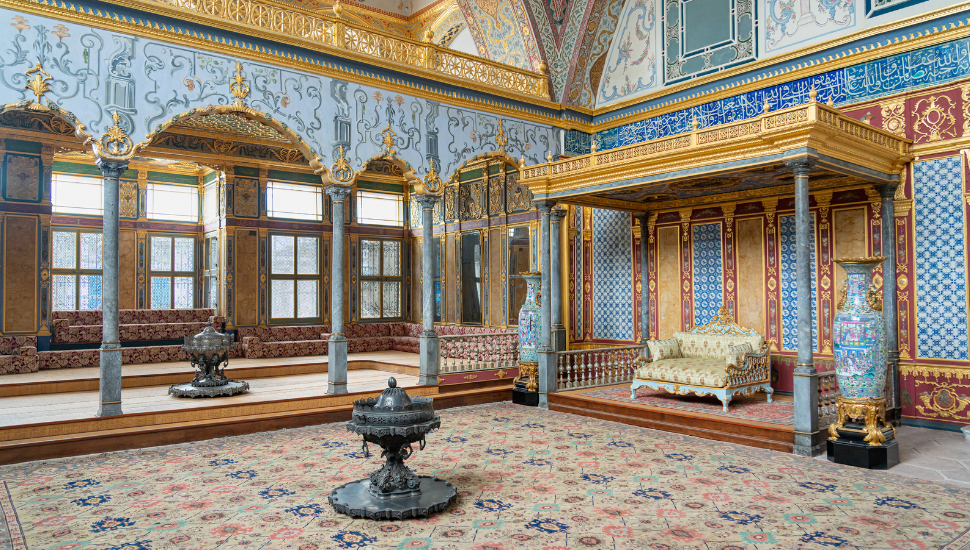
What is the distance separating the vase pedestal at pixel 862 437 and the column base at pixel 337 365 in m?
5.44

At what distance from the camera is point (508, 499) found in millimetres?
4691

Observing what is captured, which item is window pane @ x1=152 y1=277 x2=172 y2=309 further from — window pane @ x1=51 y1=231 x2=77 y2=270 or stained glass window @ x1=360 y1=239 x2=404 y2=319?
stained glass window @ x1=360 y1=239 x2=404 y2=319

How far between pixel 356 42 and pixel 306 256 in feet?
19.7

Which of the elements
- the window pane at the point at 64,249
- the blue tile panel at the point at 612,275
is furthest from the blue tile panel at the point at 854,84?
the window pane at the point at 64,249

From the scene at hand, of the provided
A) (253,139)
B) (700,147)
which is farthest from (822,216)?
(253,139)

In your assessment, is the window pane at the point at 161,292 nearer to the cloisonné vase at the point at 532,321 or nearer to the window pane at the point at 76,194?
the window pane at the point at 76,194

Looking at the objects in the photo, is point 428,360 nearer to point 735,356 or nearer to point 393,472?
point 735,356

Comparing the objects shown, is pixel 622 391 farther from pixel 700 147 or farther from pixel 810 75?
pixel 810 75

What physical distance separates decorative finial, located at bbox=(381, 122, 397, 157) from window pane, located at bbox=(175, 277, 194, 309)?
22.4 feet

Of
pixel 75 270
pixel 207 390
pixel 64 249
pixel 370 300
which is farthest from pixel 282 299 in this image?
pixel 207 390

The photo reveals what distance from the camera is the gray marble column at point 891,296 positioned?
23.1 ft

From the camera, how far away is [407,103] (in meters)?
8.67

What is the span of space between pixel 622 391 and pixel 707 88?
4.42 m

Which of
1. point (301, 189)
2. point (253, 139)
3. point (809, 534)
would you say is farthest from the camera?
point (301, 189)
